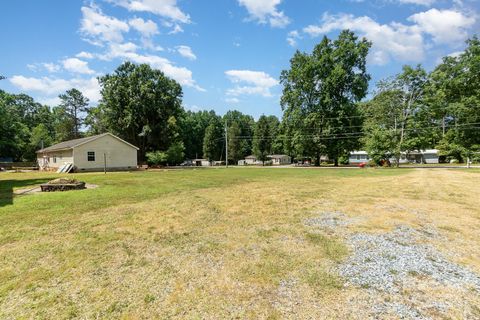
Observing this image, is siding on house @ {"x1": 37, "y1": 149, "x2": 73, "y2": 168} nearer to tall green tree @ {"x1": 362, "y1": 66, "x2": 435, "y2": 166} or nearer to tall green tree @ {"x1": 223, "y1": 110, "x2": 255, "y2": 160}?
tall green tree @ {"x1": 223, "y1": 110, "x2": 255, "y2": 160}

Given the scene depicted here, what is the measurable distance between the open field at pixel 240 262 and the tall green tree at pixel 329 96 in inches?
1229

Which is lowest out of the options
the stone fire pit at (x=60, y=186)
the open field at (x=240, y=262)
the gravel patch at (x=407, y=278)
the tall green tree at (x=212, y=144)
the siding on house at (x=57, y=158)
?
the gravel patch at (x=407, y=278)

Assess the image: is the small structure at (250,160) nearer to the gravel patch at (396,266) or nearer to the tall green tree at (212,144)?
the tall green tree at (212,144)

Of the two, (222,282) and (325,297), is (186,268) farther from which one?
(325,297)

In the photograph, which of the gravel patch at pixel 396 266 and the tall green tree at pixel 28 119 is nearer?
the gravel patch at pixel 396 266

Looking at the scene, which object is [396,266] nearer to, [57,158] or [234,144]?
[57,158]

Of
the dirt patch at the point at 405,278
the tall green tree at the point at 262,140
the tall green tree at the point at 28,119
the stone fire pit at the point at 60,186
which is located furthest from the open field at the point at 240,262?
the tall green tree at the point at 262,140

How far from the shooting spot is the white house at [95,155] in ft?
89.2

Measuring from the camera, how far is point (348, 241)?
5.24 meters

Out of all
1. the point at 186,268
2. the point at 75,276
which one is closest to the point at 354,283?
the point at 186,268

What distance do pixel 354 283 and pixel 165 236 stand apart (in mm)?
3756

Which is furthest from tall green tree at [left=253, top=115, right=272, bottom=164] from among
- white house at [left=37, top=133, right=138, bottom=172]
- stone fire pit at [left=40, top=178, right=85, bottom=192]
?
stone fire pit at [left=40, top=178, right=85, bottom=192]

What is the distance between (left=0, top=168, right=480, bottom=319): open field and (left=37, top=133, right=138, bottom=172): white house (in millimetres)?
21643

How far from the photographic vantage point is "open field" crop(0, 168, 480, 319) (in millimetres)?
3047
